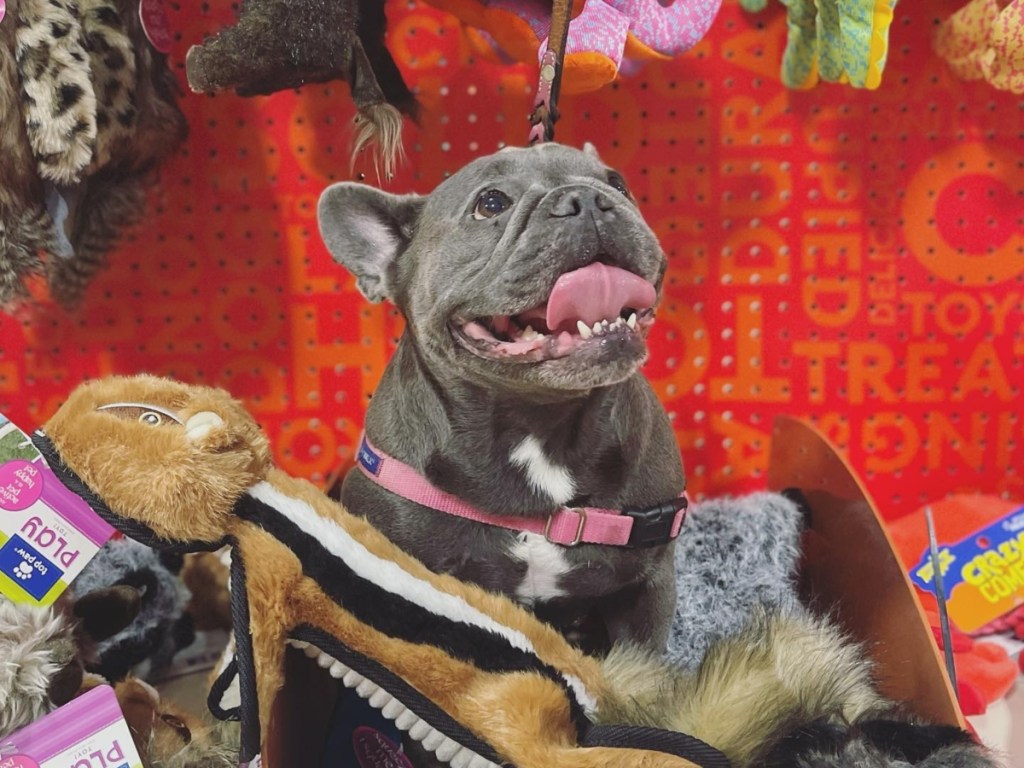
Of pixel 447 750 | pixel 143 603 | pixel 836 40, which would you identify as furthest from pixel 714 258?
pixel 143 603

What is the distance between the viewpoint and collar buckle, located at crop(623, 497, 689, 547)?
0.95 meters


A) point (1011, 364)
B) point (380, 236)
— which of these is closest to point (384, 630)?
point (380, 236)

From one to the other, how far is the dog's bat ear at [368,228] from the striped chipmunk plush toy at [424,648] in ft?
1.02

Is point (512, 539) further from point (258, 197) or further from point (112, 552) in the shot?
point (258, 197)

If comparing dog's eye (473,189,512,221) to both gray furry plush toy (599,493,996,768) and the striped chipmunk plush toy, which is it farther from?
gray furry plush toy (599,493,996,768)

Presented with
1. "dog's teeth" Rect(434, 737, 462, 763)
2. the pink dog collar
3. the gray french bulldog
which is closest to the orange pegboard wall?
the gray french bulldog

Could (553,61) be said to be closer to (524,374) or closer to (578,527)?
(524,374)

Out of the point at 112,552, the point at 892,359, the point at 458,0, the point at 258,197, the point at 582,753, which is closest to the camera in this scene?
the point at 582,753

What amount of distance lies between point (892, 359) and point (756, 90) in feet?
2.01

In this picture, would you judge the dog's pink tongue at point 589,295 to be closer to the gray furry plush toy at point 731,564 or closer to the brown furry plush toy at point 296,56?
the brown furry plush toy at point 296,56

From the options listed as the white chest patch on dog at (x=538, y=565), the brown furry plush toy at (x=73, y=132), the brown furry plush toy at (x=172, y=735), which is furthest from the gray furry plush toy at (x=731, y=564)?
the brown furry plush toy at (x=73, y=132)

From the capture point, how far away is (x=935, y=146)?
1459mm

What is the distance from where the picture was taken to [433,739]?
2.34 feet

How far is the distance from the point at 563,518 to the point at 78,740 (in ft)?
1.85
